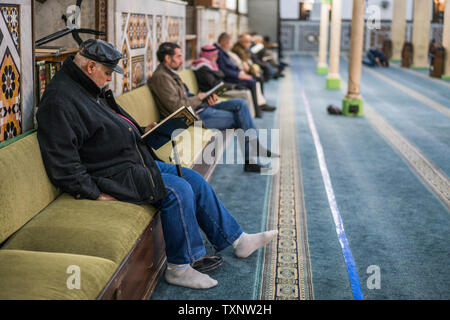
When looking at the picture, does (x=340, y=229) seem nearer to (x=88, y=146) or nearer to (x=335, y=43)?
(x=88, y=146)

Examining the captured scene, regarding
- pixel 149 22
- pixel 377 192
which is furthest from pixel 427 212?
pixel 149 22

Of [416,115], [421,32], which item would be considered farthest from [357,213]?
[421,32]

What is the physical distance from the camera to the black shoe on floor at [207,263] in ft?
10.8

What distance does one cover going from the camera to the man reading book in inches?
213

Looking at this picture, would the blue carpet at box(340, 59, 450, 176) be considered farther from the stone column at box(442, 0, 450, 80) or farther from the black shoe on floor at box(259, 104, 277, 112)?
the black shoe on floor at box(259, 104, 277, 112)

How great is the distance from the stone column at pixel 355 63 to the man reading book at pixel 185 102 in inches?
140

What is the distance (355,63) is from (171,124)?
6.74 m

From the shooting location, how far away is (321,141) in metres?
7.24

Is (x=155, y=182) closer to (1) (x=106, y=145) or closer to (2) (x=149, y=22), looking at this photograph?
(1) (x=106, y=145)

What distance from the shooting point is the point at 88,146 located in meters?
3.02

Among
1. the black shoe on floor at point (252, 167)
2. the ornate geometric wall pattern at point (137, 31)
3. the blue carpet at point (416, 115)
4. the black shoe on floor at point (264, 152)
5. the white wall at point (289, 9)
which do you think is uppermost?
the white wall at point (289, 9)

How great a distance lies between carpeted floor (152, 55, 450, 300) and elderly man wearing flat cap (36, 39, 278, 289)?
28cm

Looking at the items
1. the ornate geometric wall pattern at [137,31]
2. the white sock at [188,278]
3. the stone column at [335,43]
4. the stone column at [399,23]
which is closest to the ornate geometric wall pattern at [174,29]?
the ornate geometric wall pattern at [137,31]

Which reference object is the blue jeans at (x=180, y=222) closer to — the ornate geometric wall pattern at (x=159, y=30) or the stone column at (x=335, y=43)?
the ornate geometric wall pattern at (x=159, y=30)
